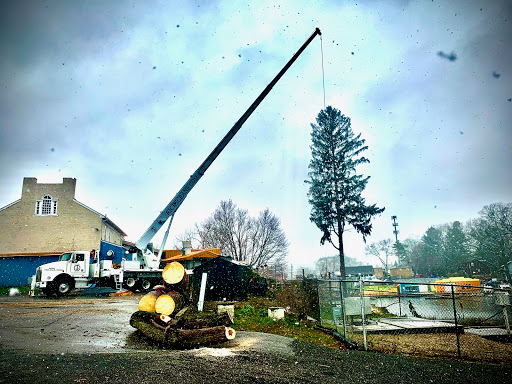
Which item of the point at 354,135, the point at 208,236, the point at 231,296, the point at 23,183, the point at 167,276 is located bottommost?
the point at 231,296

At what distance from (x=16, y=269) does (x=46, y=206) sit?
20.5ft

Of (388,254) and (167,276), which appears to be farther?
(388,254)

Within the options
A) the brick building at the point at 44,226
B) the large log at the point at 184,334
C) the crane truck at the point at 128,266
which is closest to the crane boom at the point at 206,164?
the crane truck at the point at 128,266

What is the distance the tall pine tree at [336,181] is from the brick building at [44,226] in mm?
21228

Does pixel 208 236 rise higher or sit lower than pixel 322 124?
lower

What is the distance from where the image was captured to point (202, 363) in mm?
5055

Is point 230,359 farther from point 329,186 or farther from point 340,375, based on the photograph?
point 329,186

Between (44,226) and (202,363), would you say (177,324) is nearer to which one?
(202,363)

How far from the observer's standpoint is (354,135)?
93.1 feet

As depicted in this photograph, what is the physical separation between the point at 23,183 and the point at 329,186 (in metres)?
29.5

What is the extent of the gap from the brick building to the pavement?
24.8 meters

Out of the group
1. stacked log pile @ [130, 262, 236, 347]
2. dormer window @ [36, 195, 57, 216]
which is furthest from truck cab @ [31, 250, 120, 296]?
stacked log pile @ [130, 262, 236, 347]

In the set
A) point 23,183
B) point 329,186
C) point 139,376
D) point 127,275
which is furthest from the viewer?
point 23,183

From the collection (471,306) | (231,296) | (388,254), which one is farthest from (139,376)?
(388,254)
